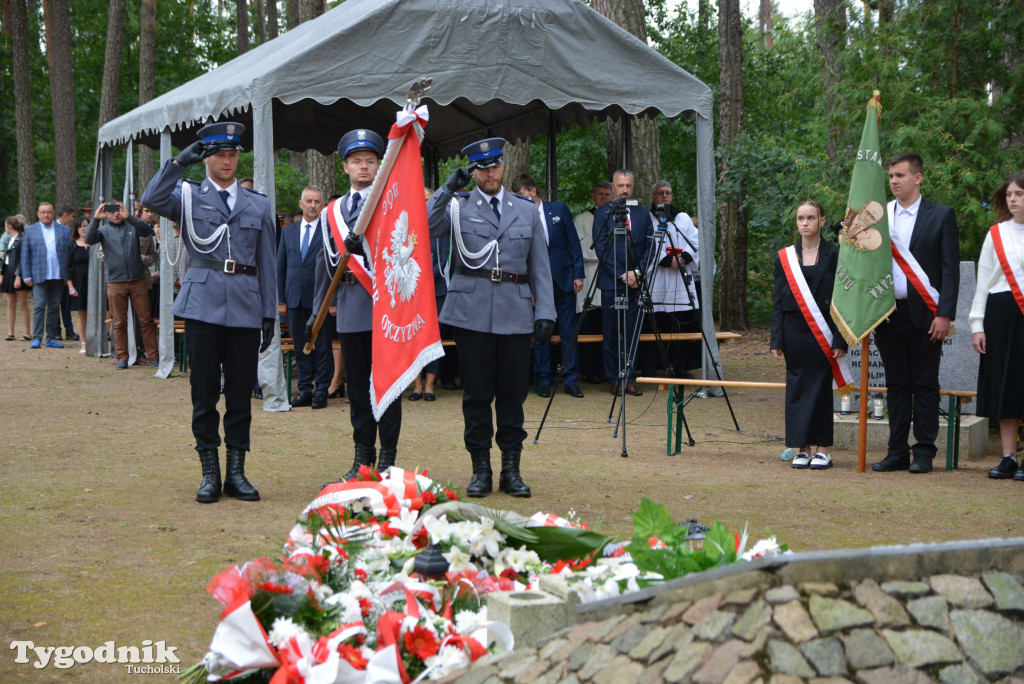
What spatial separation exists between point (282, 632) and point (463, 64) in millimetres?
7902

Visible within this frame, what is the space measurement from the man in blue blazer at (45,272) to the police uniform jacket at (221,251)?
1082cm

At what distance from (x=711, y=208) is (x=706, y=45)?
36.4 feet

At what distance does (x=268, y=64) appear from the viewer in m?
10.4

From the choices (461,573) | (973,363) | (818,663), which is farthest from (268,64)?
(818,663)

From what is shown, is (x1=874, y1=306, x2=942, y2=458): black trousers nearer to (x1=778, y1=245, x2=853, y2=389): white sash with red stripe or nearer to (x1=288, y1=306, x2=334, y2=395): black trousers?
(x1=778, y1=245, x2=853, y2=389): white sash with red stripe

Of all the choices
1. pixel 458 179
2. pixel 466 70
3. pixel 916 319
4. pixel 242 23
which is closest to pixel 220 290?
pixel 458 179

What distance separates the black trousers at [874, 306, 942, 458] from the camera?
733cm

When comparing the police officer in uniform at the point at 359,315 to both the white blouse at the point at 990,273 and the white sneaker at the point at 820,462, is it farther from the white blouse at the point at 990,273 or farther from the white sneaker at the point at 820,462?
the white blouse at the point at 990,273

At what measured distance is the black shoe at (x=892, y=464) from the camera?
7426mm

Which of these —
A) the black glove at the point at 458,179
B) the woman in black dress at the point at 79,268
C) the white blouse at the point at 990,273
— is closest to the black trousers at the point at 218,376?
the black glove at the point at 458,179

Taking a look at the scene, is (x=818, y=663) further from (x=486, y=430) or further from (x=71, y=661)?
(x=486, y=430)

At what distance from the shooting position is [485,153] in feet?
19.8

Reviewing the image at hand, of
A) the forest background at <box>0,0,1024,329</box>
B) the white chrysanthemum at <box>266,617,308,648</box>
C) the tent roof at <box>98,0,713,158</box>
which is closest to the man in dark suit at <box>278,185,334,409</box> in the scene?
the tent roof at <box>98,0,713,158</box>

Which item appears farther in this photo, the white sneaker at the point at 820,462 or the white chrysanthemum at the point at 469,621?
the white sneaker at the point at 820,462
